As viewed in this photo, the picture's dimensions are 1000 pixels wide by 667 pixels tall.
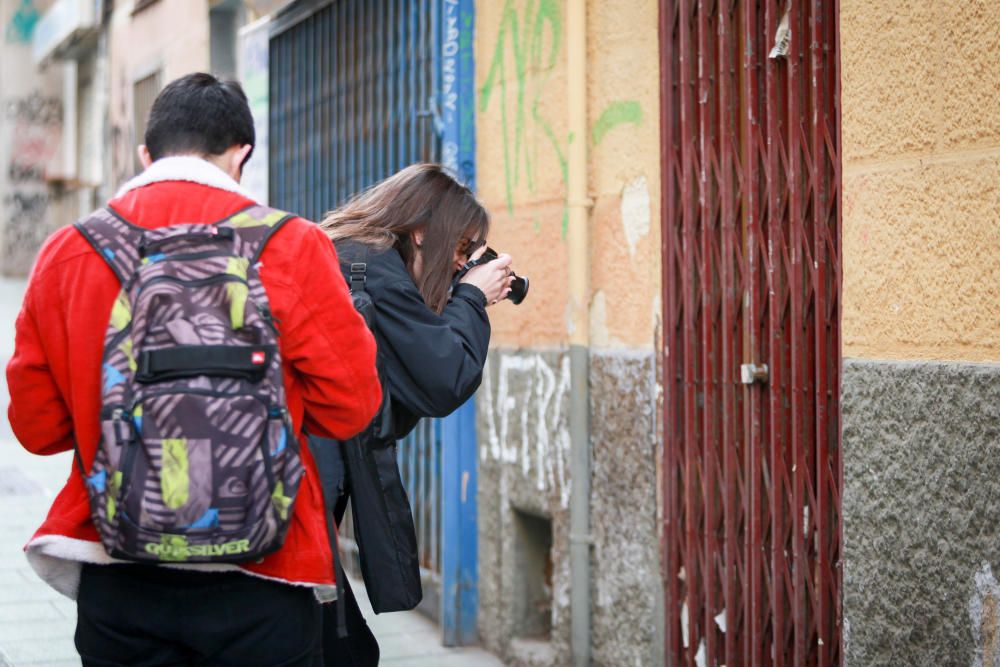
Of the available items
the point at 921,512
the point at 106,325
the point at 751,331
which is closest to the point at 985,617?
the point at 921,512

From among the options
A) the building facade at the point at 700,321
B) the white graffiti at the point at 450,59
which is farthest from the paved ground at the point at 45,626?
the white graffiti at the point at 450,59

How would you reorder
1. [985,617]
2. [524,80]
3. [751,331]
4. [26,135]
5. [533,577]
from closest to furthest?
[985,617], [751,331], [524,80], [533,577], [26,135]

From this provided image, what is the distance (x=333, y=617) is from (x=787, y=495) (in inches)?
61.9

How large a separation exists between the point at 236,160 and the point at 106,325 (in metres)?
0.42

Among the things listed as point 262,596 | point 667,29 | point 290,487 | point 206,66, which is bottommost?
point 262,596

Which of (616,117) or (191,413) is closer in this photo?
(191,413)

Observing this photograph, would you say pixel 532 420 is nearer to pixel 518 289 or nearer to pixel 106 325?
pixel 518 289

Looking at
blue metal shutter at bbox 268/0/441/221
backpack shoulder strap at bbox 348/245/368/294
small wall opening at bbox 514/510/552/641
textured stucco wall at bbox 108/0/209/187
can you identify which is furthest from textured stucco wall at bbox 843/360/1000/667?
textured stucco wall at bbox 108/0/209/187

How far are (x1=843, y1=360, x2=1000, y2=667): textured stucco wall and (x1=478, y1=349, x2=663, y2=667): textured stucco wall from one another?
116cm

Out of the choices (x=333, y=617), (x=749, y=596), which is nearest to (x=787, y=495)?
(x=749, y=596)

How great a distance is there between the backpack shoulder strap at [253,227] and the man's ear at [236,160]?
139 mm

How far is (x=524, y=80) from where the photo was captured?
5.68 metres

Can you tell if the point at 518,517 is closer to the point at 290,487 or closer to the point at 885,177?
the point at 885,177

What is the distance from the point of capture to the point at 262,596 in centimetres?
259
